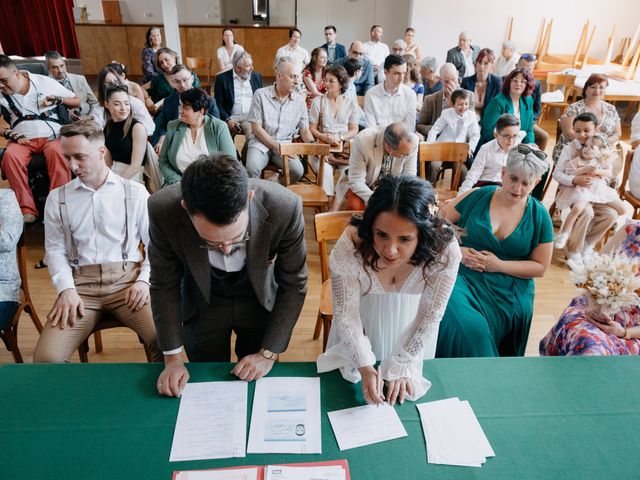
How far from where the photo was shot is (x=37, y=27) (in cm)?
1101

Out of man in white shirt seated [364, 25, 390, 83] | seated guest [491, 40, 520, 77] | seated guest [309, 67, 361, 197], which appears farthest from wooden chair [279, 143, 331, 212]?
seated guest [491, 40, 520, 77]

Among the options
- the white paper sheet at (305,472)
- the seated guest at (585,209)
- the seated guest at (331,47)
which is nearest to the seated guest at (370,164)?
the seated guest at (585,209)

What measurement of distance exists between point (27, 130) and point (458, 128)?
407cm

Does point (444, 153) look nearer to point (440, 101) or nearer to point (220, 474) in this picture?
point (440, 101)

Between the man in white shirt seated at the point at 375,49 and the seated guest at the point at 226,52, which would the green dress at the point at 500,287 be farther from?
the seated guest at the point at 226,52

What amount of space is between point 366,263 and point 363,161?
1995 mm

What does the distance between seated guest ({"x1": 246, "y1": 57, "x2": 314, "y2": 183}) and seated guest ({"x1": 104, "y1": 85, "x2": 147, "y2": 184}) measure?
3.40 ft

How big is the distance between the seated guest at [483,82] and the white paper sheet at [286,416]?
4.61 metres

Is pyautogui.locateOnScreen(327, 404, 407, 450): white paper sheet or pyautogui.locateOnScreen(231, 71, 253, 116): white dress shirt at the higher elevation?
pyautogui.locateOnScreen(231, 71, 253, 116): white dress shirt

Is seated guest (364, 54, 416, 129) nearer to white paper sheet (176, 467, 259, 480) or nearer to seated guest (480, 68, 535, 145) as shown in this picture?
seated guest (480, 68, 535, 145)

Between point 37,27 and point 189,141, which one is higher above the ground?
point 37,27

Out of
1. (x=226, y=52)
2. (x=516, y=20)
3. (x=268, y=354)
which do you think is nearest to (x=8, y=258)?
(x=268, y=354)

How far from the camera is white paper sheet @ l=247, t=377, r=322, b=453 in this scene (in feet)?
4.25

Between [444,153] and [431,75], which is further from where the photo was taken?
[431,75]
